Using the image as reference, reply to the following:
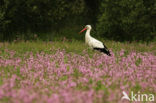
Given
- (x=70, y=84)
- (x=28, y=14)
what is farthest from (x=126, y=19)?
(x=70, y=84)

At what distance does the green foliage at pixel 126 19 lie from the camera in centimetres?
1598

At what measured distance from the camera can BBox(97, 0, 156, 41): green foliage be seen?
52.4ft

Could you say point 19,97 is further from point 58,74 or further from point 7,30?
point 7,30

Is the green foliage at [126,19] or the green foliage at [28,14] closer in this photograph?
the green foliage at [126,19]

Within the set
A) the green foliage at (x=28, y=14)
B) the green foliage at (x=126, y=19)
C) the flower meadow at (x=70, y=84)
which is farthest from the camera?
the green foliage at (x=28, y=14)

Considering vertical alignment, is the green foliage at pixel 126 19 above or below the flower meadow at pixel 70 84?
above

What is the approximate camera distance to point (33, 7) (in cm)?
1639

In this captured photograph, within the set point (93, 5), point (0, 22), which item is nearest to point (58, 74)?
point (0, 22)

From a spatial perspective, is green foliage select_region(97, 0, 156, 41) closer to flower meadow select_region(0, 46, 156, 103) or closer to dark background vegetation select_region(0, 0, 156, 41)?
dark background vegetation select_region(0, 0, 156, 41)

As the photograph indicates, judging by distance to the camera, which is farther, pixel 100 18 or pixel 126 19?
pixel 100 18

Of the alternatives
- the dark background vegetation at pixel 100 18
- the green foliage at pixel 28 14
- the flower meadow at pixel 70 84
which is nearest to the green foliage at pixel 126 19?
the dark background vegetation at pixel 100 18

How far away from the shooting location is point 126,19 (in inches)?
632

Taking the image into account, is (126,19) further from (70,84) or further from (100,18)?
(70,84)

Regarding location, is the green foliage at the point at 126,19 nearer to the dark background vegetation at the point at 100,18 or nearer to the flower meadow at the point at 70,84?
the dark background vegetation at the point at 100,18
